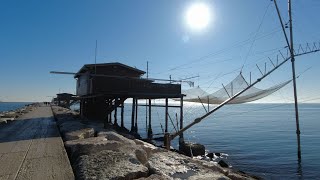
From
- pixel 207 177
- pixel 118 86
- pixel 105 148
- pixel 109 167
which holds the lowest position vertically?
pixel 207 177

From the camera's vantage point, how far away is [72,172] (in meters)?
6.71

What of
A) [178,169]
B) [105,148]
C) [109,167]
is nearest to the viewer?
[109,167]

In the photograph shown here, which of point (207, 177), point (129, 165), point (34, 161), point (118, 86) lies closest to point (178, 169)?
point (207, 177)

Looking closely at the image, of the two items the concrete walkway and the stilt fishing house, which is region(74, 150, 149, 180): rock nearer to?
the concrete walkway

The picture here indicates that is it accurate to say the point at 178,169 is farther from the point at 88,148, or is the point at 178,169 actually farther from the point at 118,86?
the point at 118,86

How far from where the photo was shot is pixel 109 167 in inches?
254

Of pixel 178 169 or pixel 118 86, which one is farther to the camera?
pixel 118 86

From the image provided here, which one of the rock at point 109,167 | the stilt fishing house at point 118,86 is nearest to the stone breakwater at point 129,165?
the rock at point 109,167

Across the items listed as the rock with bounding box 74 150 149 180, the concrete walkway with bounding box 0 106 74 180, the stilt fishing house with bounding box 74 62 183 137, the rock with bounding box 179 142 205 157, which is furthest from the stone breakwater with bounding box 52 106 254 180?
the stilt fishing house with bounding box 74 62 183 137

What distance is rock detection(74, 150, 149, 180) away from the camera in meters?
6.02

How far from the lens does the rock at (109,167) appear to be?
6.02 m

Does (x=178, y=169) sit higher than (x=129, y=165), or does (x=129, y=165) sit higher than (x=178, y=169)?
(x=129, y=165)

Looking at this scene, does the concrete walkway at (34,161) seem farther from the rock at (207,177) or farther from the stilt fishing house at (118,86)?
the stilt fishing house at (118,86)

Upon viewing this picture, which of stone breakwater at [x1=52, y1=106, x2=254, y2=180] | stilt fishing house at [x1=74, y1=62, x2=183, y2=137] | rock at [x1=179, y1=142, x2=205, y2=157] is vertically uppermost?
stilt fishing house at [x1=74, y1=62, x2=183, y2=137]
